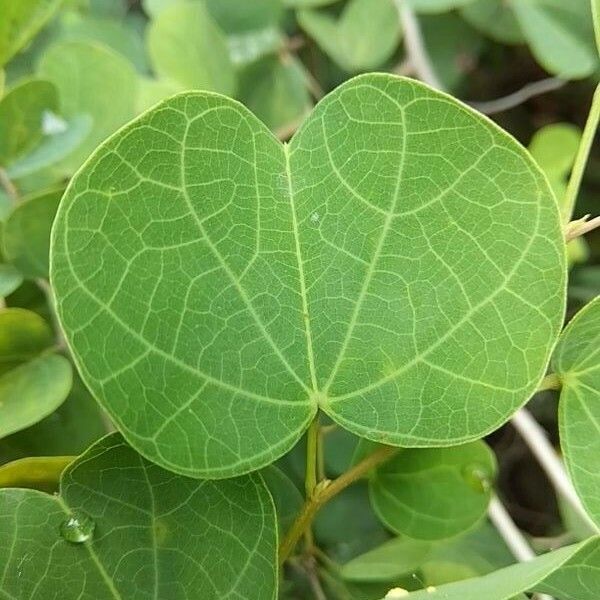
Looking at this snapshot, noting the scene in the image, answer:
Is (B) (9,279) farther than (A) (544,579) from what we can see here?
Yes

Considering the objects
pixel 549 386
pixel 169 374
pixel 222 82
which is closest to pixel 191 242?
pixel 169 374

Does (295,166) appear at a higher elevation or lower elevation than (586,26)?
higher

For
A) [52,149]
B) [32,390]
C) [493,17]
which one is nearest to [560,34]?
[493,17]

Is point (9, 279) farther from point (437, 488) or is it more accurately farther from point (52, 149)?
point (437, 488)

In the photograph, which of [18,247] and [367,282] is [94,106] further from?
[367,282]

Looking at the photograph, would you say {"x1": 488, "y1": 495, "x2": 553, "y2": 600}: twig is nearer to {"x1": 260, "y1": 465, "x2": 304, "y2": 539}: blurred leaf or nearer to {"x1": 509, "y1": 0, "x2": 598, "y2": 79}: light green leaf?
{"x1": 260, "y1": 465, "x2": 304, "y2": 539}: blurred leaf

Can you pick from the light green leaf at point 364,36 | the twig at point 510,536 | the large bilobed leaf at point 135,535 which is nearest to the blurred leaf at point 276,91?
the light green leaf at point 364,36
